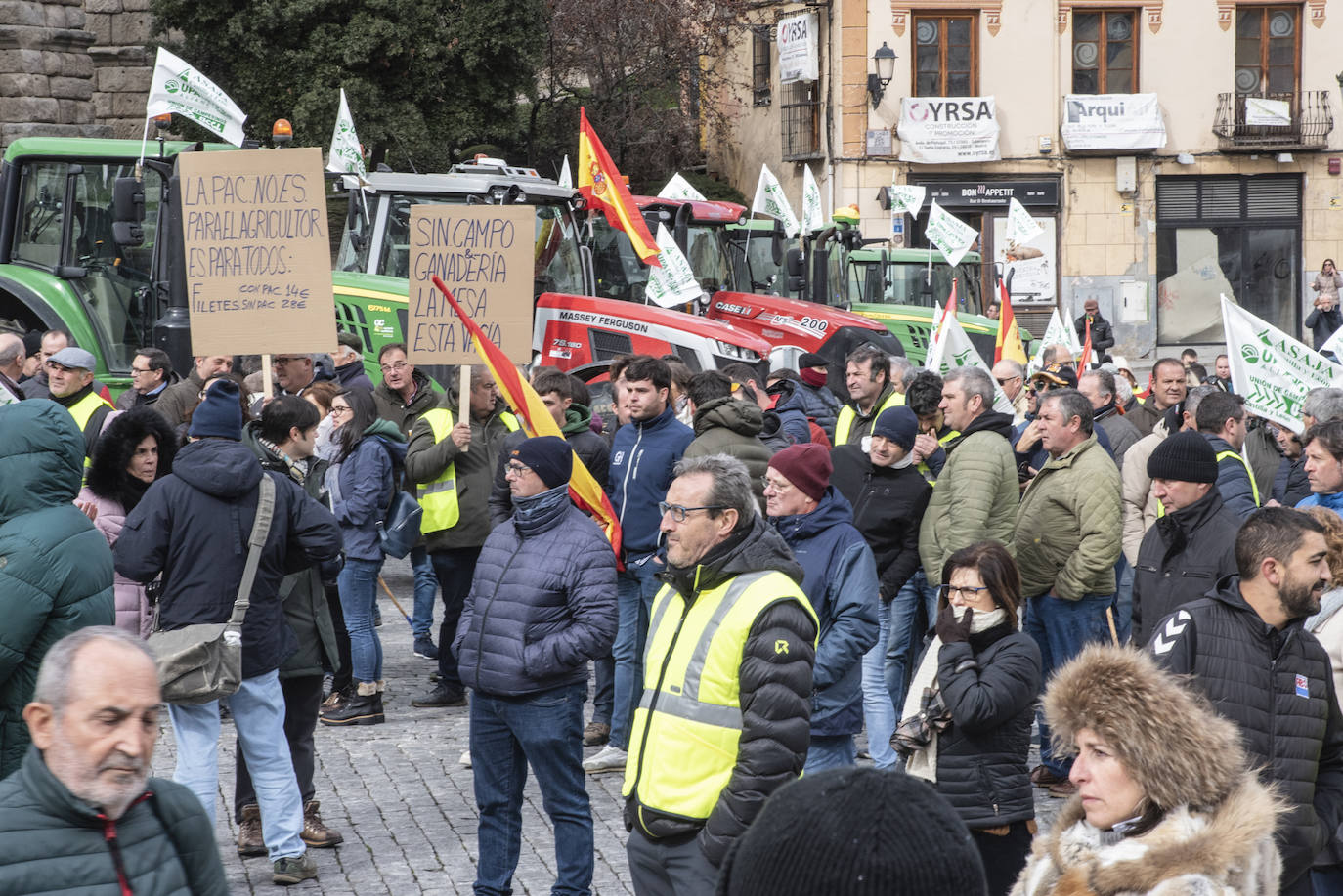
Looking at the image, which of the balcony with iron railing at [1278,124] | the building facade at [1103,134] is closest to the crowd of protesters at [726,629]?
the building facade at [1103,134]

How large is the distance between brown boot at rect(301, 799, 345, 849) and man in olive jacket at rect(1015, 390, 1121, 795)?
3.12 metres

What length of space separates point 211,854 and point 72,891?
26 centimetres

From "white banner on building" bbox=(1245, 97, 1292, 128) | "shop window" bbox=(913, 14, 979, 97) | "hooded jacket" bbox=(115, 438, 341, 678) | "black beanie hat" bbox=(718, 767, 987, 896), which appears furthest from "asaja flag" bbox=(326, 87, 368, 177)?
"white banner on building" bbox=(1245, 97, 1292, 128)

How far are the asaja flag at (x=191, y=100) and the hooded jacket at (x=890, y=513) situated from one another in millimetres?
5729

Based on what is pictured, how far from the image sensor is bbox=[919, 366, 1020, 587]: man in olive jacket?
6758 mm

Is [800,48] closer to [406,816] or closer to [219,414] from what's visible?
[406,816]

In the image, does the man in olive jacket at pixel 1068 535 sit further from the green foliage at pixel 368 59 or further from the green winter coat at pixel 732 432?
the green foliage at pixel 368 59

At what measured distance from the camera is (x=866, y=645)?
532 centimetres

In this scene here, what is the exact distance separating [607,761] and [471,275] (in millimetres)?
2863

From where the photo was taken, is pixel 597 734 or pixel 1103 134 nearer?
pixel 597 734

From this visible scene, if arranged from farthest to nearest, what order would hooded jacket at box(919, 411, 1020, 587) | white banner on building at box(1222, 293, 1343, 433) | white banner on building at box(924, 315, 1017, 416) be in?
white banner on building at box(924, 315, 1017, 416) < white banner on building at box(1222, 293, 1343, 433) < hooded jacket at box(919, 411, 1020, 587)

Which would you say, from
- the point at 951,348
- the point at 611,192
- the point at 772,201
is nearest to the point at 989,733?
the point at 951,348

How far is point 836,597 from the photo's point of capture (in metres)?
5.40

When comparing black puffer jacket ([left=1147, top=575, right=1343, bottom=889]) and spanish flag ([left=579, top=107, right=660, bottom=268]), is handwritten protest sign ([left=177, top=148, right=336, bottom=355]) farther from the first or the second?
spanish flag ([left=579, top=107, right=660, bottom=268])
